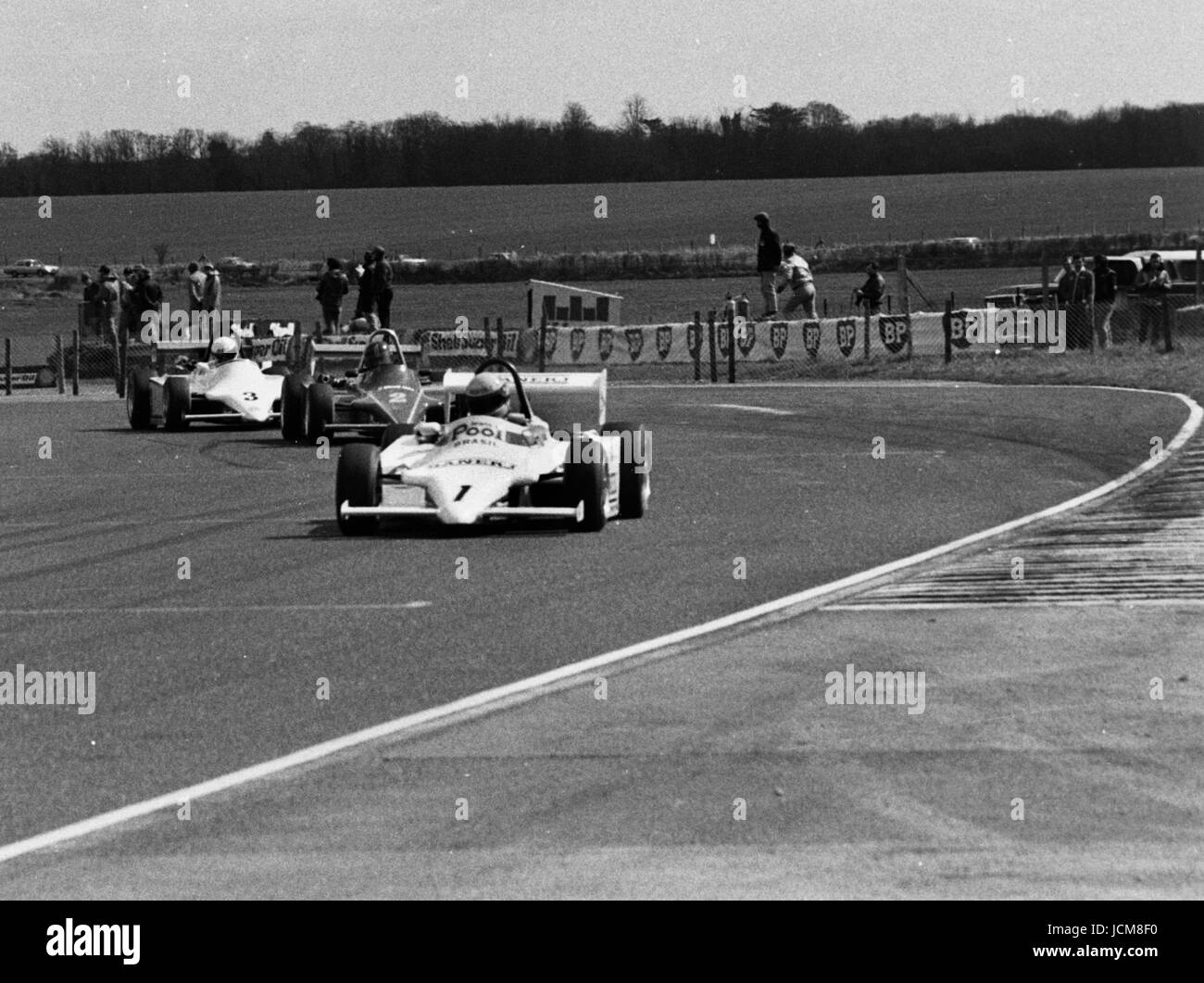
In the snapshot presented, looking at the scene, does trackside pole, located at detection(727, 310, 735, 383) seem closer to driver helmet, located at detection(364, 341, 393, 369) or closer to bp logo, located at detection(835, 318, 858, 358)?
bp logo, located at detection(835, 318, 858, 358)

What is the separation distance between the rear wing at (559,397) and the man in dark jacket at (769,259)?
15938mm

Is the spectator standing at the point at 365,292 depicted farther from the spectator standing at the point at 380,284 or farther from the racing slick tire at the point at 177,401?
the racing slick tire at the point at 177,401

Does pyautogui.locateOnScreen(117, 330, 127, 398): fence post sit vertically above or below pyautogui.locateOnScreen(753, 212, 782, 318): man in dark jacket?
below

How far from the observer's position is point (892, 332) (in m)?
30.7

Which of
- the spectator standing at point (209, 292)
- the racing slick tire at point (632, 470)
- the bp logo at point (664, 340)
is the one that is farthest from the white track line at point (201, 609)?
the bp logo at point (664, 340)

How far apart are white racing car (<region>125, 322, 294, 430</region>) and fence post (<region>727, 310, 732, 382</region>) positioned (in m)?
8.22

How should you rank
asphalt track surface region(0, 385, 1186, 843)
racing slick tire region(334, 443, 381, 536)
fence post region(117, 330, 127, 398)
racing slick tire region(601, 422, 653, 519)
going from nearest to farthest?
1. asphalt track surface region(0, 385, 1186, 843)
2. racing slick tire region(334, 443, 381, 536)
3. racing slick tire region(601, 422, 653, 519)
4. fence post region(117, 330, 127, 398)

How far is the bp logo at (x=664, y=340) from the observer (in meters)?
33.3

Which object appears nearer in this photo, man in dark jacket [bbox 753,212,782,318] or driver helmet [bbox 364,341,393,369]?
driver helmet [bbox 364,341,393,369]

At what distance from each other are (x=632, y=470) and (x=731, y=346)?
53.9 ft

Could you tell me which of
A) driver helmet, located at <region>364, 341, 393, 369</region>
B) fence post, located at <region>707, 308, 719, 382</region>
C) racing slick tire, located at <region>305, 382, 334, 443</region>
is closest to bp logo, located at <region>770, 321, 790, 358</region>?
fence post, located at <region>707, 308, 719, 382</region>

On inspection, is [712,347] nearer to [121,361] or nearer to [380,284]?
[380,284]

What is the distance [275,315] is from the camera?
5897cm

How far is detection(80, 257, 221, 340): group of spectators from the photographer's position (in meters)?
32.5
